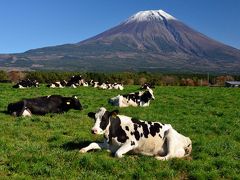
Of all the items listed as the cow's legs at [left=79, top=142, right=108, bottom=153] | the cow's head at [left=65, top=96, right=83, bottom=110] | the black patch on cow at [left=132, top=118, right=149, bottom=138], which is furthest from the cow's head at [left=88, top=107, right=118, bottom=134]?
the cow's head at [left=65, top=96, right=83, bottom=110]

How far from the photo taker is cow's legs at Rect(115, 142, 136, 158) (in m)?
10.7

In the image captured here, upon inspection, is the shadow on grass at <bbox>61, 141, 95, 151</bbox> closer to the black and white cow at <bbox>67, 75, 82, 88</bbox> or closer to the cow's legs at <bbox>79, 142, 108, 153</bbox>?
the cow's legs at <bbox>79, 142, 108, 153</bbox>

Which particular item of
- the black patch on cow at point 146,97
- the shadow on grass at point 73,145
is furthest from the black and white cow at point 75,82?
the shadow on grass at point 73,145

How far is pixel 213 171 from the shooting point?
9.98 meters

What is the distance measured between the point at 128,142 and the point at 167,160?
1.03 metres

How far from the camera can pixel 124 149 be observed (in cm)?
1079

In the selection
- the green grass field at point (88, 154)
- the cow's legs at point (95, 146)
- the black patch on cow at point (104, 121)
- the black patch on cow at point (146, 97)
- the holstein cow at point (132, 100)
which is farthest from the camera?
the black patch on cow at point (146, 97)

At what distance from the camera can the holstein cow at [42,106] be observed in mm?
18125

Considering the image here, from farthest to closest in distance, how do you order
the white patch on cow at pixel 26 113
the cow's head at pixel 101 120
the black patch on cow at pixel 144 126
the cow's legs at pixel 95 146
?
the white patch on cow at pixel 26 113, the black patch on cow at pixel 144 126, the cow's legs at pixel 95 146, the cow's head at pixel 101 120

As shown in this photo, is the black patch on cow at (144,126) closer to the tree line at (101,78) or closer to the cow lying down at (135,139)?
the cow lying down at (135,139)

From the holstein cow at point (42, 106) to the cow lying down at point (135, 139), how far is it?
7504 millimetres

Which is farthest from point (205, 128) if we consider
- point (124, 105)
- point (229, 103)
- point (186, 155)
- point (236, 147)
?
point (229, 103)

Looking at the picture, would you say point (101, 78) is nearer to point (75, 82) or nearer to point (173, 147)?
point (75, 82)

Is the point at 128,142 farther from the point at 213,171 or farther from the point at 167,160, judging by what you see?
the point at 213,171
